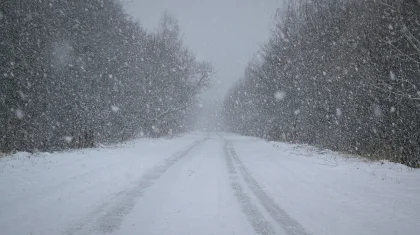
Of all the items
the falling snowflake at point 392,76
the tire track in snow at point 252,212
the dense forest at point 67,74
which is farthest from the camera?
the dense forest at point 67,74

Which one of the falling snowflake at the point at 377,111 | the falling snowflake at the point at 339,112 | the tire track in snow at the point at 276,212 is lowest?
the tire track in snow at the point at 276,212

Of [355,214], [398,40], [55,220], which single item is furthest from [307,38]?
[55,220]

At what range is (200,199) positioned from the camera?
277 inches

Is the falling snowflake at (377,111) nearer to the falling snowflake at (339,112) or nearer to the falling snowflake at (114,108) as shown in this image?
the falling snowflake at (339,112)

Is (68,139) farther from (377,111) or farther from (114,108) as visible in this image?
(377,111)

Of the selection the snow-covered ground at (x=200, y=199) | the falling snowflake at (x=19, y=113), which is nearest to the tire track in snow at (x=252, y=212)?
the snow-covered ground at (x=200, y=199)

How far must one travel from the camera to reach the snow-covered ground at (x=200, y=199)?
526cm

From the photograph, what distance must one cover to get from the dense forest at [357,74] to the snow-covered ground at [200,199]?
246 cm

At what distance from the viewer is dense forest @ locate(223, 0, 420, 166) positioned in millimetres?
11703

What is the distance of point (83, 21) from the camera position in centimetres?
1747

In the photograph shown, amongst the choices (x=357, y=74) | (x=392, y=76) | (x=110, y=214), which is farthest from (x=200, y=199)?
(x=357, y=74)

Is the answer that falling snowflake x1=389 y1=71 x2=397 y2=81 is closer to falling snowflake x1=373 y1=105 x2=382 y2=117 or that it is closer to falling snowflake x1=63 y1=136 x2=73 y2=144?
falling snowflake x1=373 y1=105 x2=382 y2=117

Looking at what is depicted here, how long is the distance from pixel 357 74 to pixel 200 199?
10.9 meters

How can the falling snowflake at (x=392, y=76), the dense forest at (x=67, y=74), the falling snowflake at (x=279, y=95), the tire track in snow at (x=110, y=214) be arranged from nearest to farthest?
1. the tire track in snow at (x=110, y=214)
2. the falling snowflake at (x=392, y=76)
3. the dense forest at (x=67, y=74)
4. the falling snowflake at (x=279, y=95)
